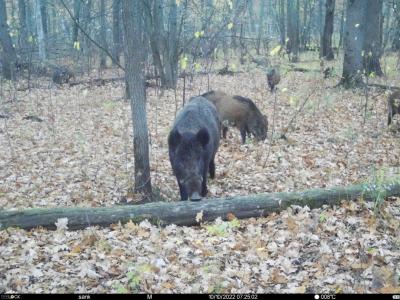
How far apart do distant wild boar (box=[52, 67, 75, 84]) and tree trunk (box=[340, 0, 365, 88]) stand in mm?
14009

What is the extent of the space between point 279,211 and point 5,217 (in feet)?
13.1

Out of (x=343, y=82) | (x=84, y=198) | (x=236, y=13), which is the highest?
(x=236, y=13)

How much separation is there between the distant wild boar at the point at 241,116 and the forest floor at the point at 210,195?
1.89ft

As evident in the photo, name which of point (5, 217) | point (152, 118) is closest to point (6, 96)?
point (152, 118)

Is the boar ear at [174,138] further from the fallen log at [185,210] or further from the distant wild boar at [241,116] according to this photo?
the distant wild boar at [241,116]

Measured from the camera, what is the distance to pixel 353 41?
19.0m

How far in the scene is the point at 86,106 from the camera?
1766cm

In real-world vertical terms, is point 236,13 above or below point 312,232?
above

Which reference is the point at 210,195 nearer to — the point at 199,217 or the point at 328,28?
the point at 199,217

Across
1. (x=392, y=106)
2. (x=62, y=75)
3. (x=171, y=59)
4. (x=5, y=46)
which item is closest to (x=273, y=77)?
(x=171, y=59)

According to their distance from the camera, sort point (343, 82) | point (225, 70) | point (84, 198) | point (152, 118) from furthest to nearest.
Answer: point (225, 70) → point (343, 82) → point (152, 118) → point (84, 198)

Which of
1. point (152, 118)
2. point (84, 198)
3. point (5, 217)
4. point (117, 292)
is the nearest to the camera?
point (117, 292)

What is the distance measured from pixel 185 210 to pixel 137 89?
2501 mm

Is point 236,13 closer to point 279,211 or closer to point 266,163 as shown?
point 266,163
